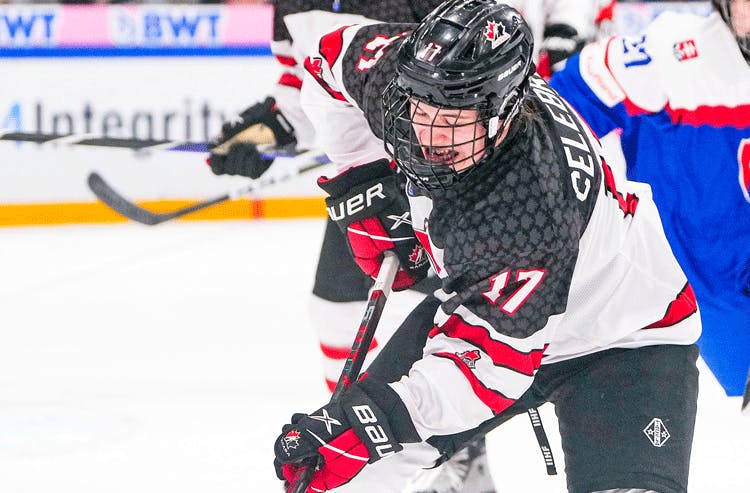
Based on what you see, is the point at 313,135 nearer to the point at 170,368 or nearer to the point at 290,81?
the point at 290,81

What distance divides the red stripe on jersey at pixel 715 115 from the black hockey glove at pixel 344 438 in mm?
922

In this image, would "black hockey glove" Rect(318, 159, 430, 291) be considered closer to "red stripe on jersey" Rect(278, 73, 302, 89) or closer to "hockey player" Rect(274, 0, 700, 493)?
"hockey player" Rect(274, 0, 700, 493)

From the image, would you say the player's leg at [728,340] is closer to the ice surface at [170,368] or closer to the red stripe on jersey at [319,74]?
the ice surface at [170,368]

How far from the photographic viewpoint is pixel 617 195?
177cm

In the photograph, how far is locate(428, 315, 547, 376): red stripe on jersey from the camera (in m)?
1.68

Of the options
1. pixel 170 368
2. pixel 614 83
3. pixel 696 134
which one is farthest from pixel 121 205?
pixel 696 134

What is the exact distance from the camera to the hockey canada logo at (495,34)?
1635mm

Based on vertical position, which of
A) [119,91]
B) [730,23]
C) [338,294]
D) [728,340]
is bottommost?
[119,91]

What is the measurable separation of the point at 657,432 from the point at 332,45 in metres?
0.92

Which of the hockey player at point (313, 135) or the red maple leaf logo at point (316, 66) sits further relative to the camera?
the hockey player at point (313, 135)

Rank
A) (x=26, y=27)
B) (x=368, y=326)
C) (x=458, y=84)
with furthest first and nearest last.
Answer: (x=26, y=27)
(x=368, y=326)
(x=458, y=84)

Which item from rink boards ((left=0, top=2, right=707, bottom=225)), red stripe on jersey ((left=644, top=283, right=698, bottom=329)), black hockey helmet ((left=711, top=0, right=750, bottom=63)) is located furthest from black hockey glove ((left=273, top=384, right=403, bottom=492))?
rink boards ((left=0, top=2, right=707, bottom=225))

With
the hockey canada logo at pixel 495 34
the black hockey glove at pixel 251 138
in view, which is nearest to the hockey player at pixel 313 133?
the black hockey glove at pixel 251 138

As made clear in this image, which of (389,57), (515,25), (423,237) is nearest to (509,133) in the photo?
(515,25)
